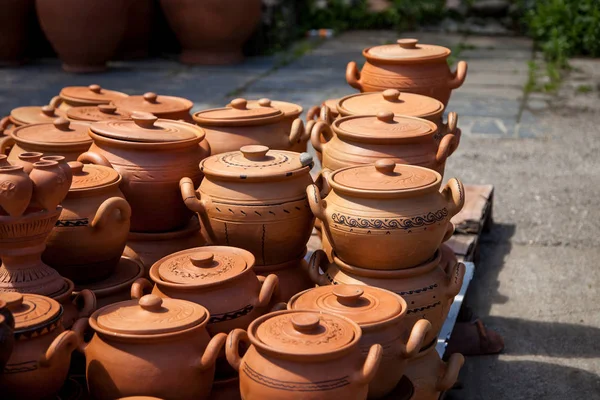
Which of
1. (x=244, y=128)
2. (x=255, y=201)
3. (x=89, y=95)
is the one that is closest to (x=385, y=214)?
(x=255, y=201)

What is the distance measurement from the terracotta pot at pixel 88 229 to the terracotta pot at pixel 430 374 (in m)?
1.06

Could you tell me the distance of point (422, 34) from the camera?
35.7 feet

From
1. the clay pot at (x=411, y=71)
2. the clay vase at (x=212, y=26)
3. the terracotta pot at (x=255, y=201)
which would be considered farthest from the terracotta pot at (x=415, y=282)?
the clay vase at (x=212, y=26)

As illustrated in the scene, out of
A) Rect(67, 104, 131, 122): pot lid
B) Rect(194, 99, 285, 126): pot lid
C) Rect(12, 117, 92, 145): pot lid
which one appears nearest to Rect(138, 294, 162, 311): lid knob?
Rect(12, 117, 92, 145): pot lid

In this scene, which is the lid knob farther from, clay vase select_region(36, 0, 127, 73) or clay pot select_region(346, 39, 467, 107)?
clay vase select_region(36, 0, 127, 73)

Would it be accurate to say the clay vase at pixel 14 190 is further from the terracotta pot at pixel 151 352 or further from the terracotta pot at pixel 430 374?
the terracotta pot at pixel 430 374

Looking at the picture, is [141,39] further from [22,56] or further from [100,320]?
[100,320]

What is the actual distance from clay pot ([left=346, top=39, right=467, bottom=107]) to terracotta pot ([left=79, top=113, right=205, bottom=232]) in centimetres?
110

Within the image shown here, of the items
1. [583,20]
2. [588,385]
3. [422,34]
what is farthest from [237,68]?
[588,385]

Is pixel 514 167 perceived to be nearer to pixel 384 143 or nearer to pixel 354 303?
pixel 384 143

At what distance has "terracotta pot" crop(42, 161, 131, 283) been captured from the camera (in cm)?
273

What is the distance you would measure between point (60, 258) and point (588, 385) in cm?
210

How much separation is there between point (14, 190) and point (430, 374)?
1.48 metres

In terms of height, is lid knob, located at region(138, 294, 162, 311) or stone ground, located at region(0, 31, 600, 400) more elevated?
lid knob, located at region(138, 294, 162, 311)
